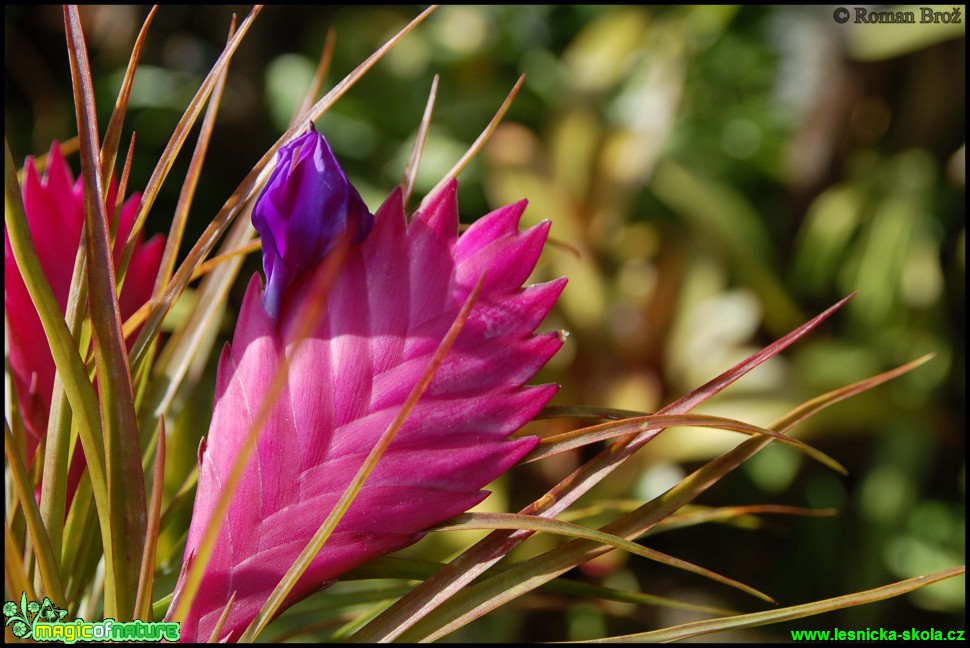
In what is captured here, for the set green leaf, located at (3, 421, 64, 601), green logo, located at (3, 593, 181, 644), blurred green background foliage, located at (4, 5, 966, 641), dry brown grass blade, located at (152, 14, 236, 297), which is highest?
blurred green background foliage, located at (4, 5, 966, 641)

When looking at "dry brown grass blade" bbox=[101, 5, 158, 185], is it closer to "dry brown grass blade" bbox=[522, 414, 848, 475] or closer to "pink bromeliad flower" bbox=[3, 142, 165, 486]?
"pink bromeliad flower" bbox=[3, 142, 165, 486]

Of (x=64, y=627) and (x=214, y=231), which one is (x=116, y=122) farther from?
(x=64, y=627)

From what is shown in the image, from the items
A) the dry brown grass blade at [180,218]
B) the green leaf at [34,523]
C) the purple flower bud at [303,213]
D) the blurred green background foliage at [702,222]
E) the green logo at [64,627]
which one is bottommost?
the green logo at [64,627]

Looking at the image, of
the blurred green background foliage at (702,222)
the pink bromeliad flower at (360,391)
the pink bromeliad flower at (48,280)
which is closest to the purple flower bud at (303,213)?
the pink bromeliad flower at (360,391)

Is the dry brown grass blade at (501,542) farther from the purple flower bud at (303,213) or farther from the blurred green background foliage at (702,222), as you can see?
the blurred green background foliage at (702,222)

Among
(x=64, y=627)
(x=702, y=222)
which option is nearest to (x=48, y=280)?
(x=64, y=627)

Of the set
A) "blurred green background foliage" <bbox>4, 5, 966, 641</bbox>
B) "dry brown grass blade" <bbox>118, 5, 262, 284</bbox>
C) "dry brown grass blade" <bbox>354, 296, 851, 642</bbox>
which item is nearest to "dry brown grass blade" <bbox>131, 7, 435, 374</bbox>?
"dry brown grass blade" <bbox>118, 5, 262, 284</bbox>
